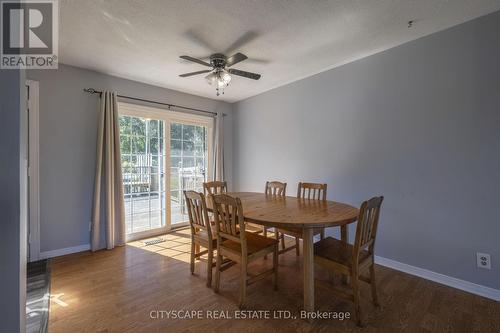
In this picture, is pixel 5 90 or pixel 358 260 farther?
pixel 358 260

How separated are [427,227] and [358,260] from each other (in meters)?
1.22

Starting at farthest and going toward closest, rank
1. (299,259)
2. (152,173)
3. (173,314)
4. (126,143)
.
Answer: (152,173) < (126,143) < (299,259) < (173,314)

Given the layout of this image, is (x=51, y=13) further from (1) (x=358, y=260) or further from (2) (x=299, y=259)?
(2) (x=299, y=259)

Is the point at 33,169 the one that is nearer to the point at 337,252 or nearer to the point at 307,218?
Answer: the point at 307,218

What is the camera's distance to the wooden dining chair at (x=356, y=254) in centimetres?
166

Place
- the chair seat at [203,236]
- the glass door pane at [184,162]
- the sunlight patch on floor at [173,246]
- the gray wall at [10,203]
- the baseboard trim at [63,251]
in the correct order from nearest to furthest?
1. the gray wall at [10,203]
2. the chair seat at [203,236]
3. the baseboard trim at [63,251]
4. the sunlight patch on floor at [173,246]
5. the glass door pane at [184,162]

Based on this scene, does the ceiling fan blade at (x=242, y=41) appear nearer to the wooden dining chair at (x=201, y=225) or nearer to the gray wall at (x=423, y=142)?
the gray wall at (x=423, y=142)

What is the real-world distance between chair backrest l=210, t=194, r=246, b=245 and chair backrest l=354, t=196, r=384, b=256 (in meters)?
0.88

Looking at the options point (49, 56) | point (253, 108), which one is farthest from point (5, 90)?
point (253, 108)

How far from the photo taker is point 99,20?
2.05 m

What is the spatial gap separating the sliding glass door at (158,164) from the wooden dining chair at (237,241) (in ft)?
6.80

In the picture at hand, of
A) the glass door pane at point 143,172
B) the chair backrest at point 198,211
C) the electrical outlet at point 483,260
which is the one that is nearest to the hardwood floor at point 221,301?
the electrical outlet at point 483,260

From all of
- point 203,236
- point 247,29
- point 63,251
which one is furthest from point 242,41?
point 63,251

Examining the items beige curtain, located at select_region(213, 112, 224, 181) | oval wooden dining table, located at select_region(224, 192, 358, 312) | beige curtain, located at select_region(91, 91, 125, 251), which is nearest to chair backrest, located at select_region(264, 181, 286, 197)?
oval wooden dining table, located at select_region(224, 192, 358, 312)
